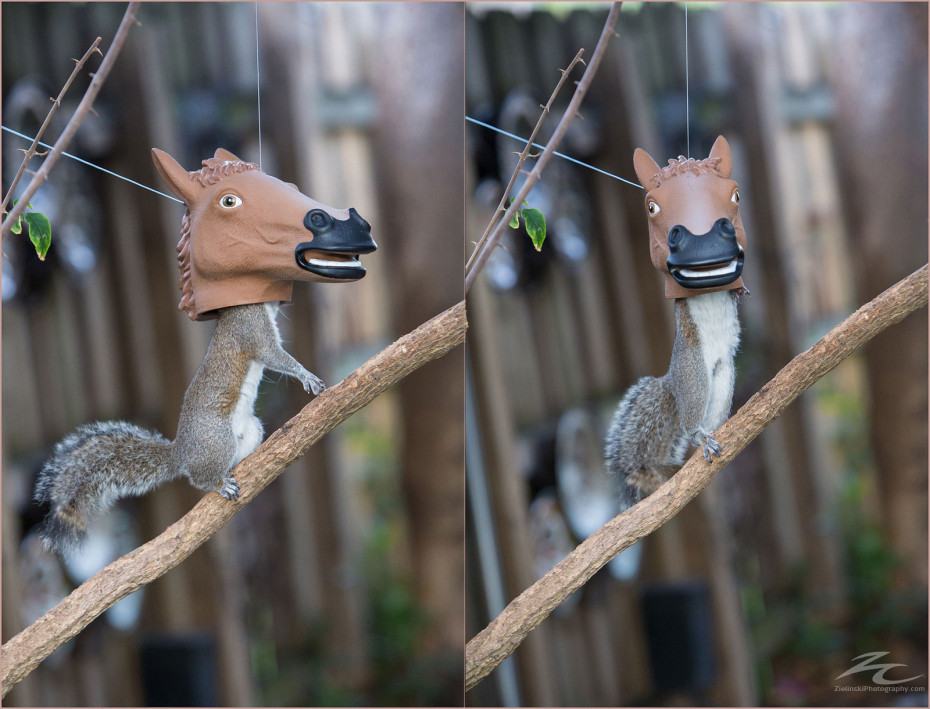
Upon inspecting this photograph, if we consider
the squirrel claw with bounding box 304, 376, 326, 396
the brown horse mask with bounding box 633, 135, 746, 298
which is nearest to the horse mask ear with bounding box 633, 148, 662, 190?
the brown horse mask with bounding box 633, 135, 746, 298

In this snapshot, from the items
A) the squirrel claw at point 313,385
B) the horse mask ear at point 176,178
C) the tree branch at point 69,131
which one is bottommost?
the squirrel claw at point 313,385

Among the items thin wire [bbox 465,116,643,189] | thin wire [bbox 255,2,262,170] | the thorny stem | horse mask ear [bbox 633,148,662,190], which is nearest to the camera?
horse mask ear [bbox 633,148,662,190]

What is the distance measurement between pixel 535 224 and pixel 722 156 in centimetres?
55

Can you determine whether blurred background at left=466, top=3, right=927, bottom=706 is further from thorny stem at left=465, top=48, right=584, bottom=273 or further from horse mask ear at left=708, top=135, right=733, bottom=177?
horse mask ear at left=708, top=135, right=733, bottom=177

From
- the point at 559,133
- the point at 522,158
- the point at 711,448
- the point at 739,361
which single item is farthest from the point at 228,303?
the point at 739,361

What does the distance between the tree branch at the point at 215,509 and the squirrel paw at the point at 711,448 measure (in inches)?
31.6

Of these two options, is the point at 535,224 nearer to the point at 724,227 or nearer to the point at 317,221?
the point at 724,227

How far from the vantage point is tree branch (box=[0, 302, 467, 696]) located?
262cm

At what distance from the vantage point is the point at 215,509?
2.64m

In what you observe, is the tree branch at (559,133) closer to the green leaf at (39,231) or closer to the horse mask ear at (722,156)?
the horse mask ear at (722,156)

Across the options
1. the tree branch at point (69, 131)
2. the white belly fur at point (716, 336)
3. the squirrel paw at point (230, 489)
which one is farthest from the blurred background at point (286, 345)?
the white belly fur at point (716, 336)

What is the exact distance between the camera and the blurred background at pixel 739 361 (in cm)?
324

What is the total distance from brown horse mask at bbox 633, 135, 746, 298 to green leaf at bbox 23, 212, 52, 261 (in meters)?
1.60

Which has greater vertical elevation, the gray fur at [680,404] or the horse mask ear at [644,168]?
the horse mask ear at [644,168]
